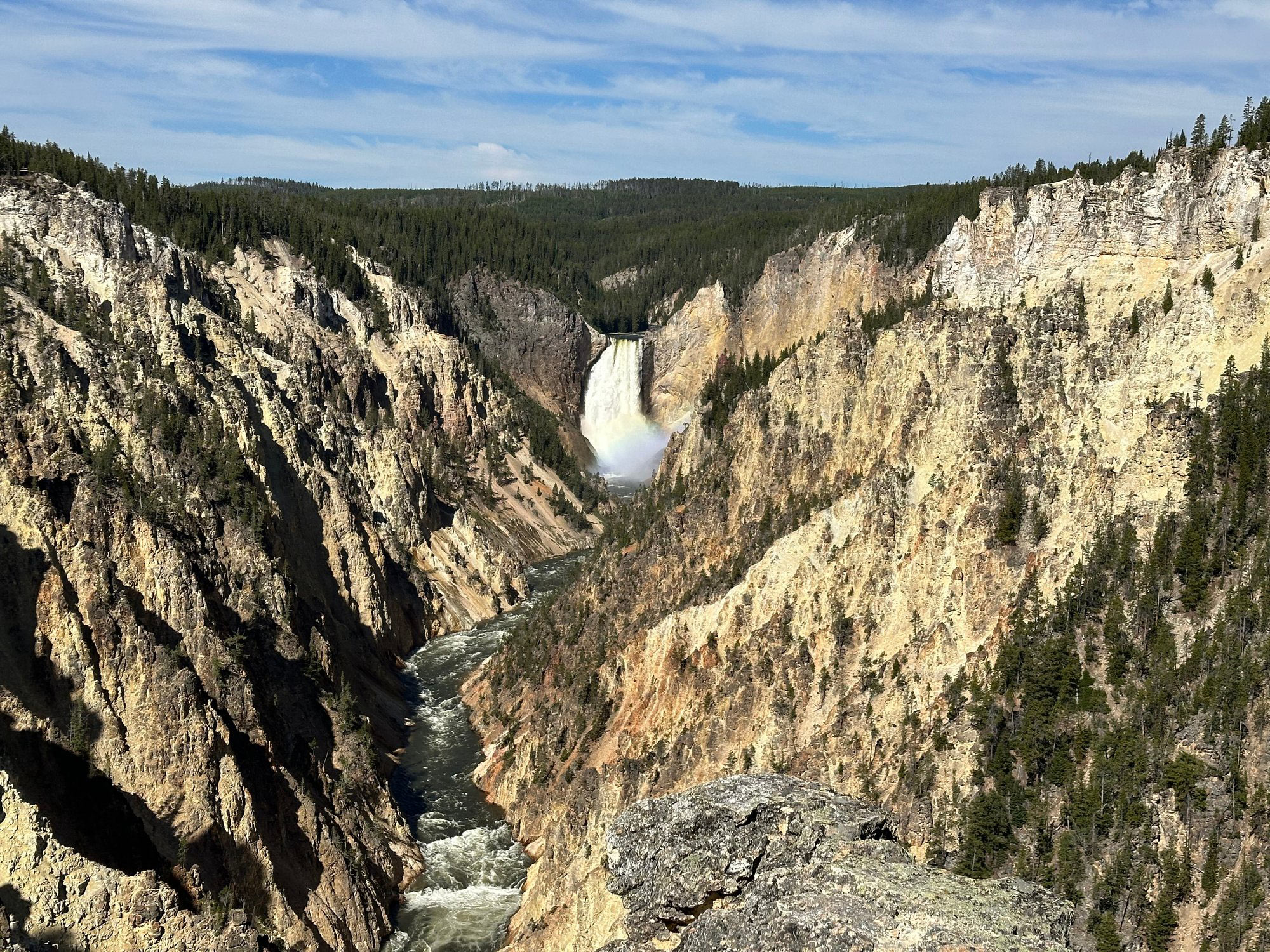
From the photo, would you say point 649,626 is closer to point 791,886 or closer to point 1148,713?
point 1148,713

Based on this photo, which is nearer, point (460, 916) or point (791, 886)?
point (791, 886)

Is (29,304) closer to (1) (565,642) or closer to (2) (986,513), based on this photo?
(1) (565,642)

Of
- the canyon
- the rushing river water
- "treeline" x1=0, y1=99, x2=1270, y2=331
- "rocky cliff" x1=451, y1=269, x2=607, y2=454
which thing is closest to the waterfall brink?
"rocky cliff" x1=451, y1=269, x2=607, y2=454

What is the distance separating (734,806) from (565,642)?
46834 mm

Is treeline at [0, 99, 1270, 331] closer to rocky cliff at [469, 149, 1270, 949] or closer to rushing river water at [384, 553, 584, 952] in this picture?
rocky cliff at [469, 149, 1270, 949]

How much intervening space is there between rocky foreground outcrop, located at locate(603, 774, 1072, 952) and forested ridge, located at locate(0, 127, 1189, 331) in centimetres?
4759

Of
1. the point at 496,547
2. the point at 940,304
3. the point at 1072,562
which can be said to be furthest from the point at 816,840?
the point at 496,547

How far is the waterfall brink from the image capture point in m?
A: 136

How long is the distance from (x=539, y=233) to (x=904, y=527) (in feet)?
425

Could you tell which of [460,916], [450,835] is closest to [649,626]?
[450,835]

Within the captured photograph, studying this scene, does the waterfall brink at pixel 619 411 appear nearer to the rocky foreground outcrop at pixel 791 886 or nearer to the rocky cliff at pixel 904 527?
the rocky cliff at pixel 904 527

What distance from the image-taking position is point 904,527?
47.8 meters

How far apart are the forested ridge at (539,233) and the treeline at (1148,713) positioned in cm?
2364

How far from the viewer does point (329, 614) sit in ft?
219
